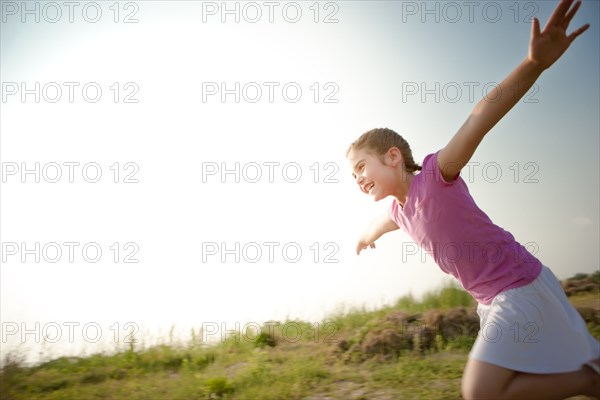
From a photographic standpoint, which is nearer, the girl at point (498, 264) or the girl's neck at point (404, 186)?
the girl at point (498, 264)

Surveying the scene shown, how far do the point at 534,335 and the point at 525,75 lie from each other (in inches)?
50.2

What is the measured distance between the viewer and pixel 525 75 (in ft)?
5.91

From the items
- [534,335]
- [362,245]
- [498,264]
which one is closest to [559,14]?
[498,264]

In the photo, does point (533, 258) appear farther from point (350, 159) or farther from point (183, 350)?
point (183, 350)

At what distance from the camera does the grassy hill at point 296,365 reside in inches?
128

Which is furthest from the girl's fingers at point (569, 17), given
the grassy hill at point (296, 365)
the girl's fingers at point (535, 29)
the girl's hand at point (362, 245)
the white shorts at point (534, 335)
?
the grassy hill at point (296, 365)

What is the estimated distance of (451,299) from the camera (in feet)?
17.3

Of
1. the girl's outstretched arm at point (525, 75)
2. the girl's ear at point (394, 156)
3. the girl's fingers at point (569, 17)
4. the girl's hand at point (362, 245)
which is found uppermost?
the girl's fingers at point (569, 17)

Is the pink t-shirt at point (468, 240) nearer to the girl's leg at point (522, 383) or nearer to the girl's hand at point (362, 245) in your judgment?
the girl's leg at point (522, 383)

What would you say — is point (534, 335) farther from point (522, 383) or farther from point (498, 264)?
point (498, 264)

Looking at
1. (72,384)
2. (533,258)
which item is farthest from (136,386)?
(533,258)

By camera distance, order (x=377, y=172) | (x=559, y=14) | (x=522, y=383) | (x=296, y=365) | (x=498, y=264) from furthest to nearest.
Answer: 1. (x=296, y=365)
2. (x=377, y=172)
3. (x=498, y=264)
4. (x=522, y=383)
5. (x=559, y=14)

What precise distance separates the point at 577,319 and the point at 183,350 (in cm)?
372

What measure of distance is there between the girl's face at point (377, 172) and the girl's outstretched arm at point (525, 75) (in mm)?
557
